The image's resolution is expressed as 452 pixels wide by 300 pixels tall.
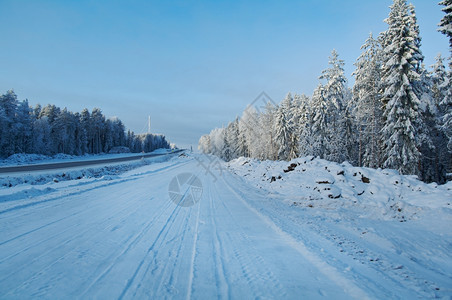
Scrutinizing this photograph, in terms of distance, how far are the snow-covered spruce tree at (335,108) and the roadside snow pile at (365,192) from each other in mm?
15671

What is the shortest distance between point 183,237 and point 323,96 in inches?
1124

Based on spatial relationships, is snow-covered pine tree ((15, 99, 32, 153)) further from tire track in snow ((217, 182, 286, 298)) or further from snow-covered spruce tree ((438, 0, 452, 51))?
snow-covered spruce tree ((438, 0, 452, 51))

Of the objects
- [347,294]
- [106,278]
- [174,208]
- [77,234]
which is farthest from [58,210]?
[347,294]

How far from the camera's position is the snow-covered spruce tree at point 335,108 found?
26656 millimetres

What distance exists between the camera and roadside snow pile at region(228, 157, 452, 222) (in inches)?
320

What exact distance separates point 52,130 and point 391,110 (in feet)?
223

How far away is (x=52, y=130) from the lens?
178 feet

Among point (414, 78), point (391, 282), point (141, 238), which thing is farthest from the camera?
point (414, 78)

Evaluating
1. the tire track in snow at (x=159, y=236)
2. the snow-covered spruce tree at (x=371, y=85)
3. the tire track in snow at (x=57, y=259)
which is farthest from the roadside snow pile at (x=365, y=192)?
the snow-covered spruce tree at (x=371, y=85)

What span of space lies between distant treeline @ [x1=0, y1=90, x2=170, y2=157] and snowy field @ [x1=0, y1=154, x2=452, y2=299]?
4407 centimetres

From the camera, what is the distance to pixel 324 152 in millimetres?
28922

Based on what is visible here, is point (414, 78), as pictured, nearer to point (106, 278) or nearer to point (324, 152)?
point (324, 152)

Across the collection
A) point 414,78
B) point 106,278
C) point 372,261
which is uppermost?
point 414,78

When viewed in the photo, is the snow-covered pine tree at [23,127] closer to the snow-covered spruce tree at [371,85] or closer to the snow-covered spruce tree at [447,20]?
the snow-covered spruce tree at [371,85]
